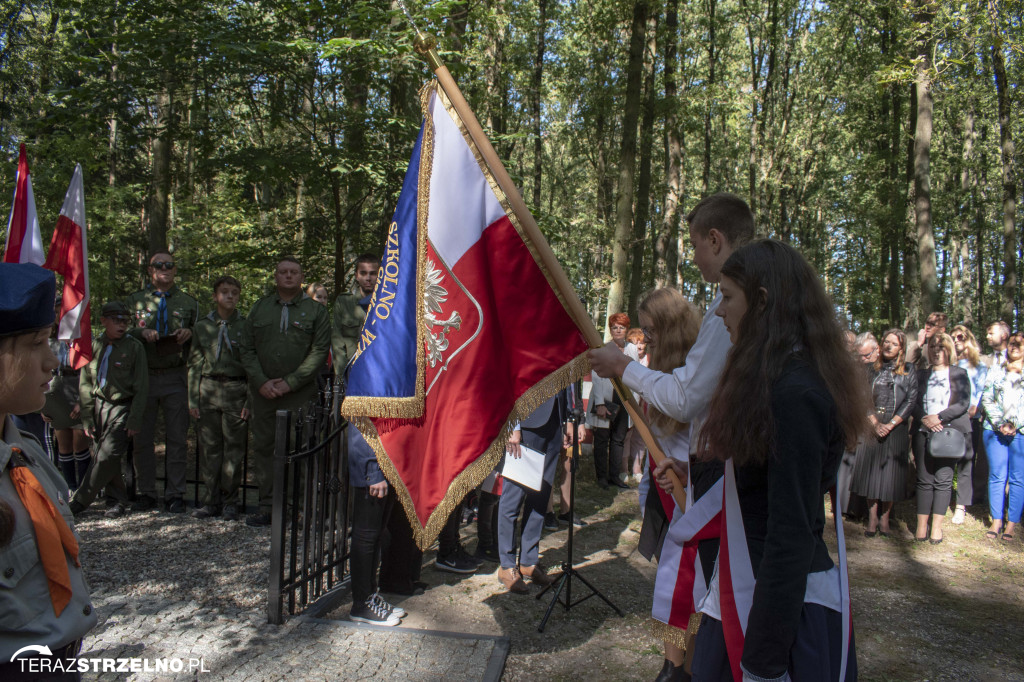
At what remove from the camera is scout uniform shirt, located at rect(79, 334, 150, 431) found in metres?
6.59

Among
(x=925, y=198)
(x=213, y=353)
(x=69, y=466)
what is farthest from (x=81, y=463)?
(x=925, y=198)

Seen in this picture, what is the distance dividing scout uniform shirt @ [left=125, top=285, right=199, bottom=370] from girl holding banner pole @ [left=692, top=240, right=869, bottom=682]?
20.9 feet

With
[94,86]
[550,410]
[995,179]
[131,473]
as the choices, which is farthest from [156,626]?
[995,179]

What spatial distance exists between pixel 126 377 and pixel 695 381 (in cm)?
595

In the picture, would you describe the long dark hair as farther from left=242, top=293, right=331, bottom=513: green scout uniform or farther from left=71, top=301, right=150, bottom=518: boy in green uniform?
left=71, top=301, right=150, bottom=518: boy in green uniform

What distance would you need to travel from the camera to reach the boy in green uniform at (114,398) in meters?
6.58

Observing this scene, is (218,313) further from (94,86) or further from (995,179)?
(995,179)

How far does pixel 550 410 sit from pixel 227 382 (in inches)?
141

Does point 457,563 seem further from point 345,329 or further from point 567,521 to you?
point 345,329

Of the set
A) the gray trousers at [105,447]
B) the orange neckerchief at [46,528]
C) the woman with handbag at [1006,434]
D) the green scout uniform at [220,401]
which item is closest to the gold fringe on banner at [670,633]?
the orange neckerchief at [46,528]

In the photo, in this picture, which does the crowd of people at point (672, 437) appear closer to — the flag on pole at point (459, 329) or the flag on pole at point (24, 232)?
the flag on pole at point (459, 329)

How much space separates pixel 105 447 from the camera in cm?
655

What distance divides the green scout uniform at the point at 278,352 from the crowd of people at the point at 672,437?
0.02 m

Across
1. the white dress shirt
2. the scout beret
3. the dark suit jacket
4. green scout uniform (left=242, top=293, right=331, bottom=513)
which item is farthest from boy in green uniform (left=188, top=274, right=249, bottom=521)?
the dark suit jacket
